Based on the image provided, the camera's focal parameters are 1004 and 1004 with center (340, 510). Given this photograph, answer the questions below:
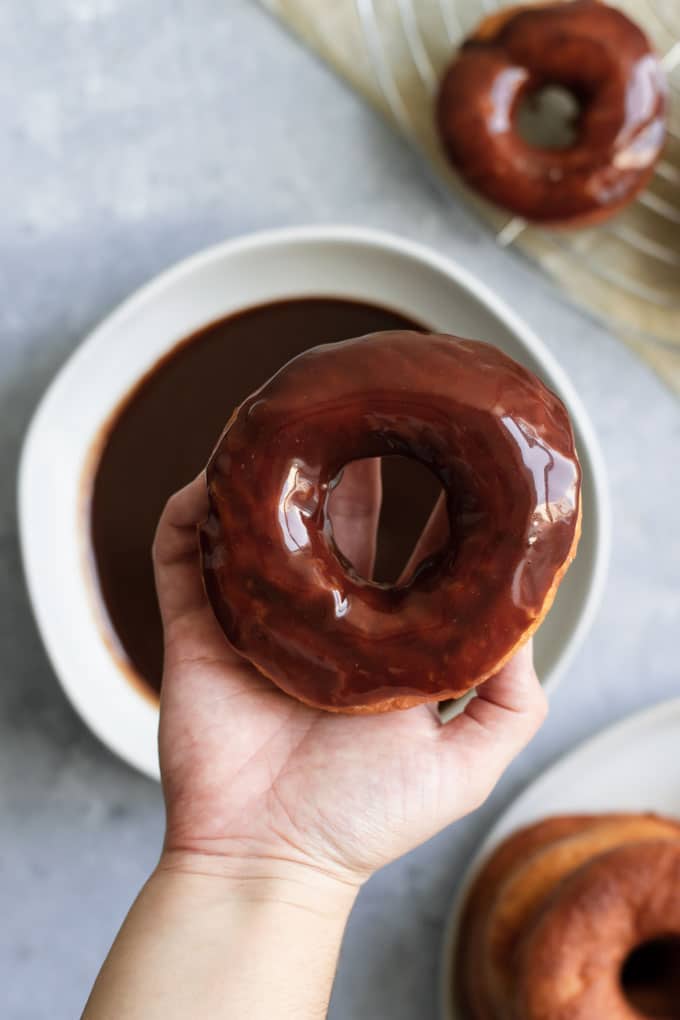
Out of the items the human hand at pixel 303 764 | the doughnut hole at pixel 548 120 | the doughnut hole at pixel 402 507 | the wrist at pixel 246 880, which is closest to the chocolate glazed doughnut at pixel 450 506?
the human hand at pixel 303 764

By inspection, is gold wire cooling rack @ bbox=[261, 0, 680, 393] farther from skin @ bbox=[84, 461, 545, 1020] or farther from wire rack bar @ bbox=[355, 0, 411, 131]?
skin @ bbox=[84, 461, 545, 1020]

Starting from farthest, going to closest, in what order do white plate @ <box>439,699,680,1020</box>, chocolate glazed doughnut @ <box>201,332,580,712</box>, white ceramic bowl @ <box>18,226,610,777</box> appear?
white plate @ <box>439,699,680,1020</box>
white ceramic bowl @ <box>18,226,610,777</box>
chocolate glazed doughnut @ <box>201,332,580,712</box>

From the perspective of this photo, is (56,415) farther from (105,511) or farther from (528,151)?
(528,151)

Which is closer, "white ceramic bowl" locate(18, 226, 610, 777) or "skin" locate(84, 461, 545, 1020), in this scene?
"skin" locate(84, 461, 545, 1020)

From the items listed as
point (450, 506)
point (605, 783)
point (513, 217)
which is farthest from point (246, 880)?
point (513, 217)

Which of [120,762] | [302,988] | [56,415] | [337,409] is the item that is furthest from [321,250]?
[302,988]

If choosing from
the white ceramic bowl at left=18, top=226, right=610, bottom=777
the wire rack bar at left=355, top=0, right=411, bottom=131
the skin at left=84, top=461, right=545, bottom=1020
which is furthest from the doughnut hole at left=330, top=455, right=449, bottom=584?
the wire rack bar at left=355, top=0, right=411, bottom=131
